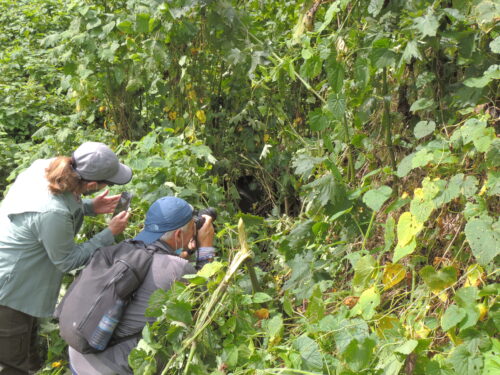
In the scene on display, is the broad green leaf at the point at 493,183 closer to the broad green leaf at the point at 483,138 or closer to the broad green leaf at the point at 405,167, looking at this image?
the broad green leaf at the point at 483,138

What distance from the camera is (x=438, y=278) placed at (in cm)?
177

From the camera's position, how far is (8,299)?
97.7 inches

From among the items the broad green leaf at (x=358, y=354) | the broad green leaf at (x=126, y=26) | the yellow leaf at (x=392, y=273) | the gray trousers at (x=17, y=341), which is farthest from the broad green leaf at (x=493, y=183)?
the broad green leaf at (x=126, y=26)

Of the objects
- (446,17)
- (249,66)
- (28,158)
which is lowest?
(28,158)

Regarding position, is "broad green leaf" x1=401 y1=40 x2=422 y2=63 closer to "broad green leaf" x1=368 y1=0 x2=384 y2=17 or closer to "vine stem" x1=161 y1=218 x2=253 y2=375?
"broad green leaf" x1=368 y1=0 x2=384 y2=17

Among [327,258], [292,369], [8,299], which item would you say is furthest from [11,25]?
[292,369]

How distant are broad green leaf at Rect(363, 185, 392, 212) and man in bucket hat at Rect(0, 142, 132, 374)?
1.19 meters

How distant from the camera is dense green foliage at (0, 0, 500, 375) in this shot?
1.74m

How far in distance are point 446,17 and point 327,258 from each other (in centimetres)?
112

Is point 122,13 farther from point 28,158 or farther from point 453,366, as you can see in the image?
point 453,366

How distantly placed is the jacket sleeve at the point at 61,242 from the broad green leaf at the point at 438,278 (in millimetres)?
1462

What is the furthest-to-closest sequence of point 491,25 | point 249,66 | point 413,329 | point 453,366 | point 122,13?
point 122,13, point 249,66, point 491,25, point 413,329, point 453,366

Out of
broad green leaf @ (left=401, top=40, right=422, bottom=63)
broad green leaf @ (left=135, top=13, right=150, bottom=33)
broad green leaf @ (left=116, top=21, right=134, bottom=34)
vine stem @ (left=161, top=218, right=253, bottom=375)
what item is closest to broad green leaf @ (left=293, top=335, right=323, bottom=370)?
vine stem @ (left=161, top=218, right=253, bottom=375)

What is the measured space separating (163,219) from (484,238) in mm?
1286
